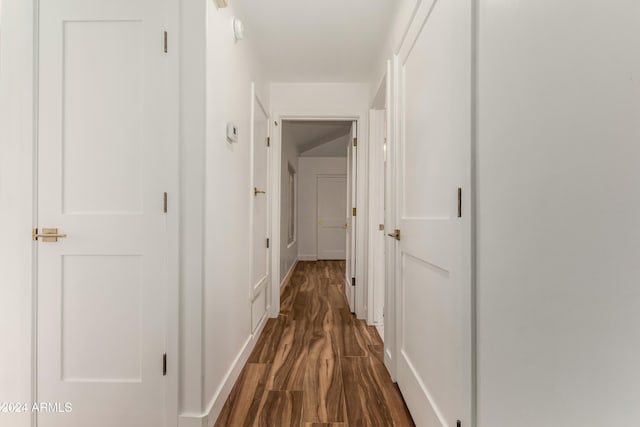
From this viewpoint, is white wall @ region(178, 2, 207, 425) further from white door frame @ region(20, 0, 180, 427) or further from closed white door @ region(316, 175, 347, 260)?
closed white door @ region(316, 175, 347, 260)

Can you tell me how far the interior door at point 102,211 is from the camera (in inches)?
56.7

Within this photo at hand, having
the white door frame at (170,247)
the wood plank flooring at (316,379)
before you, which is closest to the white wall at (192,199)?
the white door frame at (170,247)

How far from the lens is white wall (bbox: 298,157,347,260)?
7352mm

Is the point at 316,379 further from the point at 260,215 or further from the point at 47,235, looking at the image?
the point at 47,235

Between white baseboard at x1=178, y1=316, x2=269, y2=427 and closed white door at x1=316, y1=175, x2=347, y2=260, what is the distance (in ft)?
16.5

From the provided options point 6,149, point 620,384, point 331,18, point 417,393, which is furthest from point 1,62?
point 417,393

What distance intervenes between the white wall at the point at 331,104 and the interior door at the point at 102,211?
1.84 metres

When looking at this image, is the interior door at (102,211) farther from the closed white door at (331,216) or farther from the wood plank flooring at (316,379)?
the closed white door at (331,216)

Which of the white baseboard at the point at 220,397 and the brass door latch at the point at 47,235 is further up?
the brass door latch at the point at 47,235

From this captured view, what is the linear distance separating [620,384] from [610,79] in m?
0.50

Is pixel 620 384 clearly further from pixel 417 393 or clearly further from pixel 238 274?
pixel 238 274

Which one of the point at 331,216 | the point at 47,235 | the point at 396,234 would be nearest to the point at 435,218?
the point at 396,234

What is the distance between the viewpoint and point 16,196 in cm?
145

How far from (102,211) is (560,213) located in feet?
5.47
